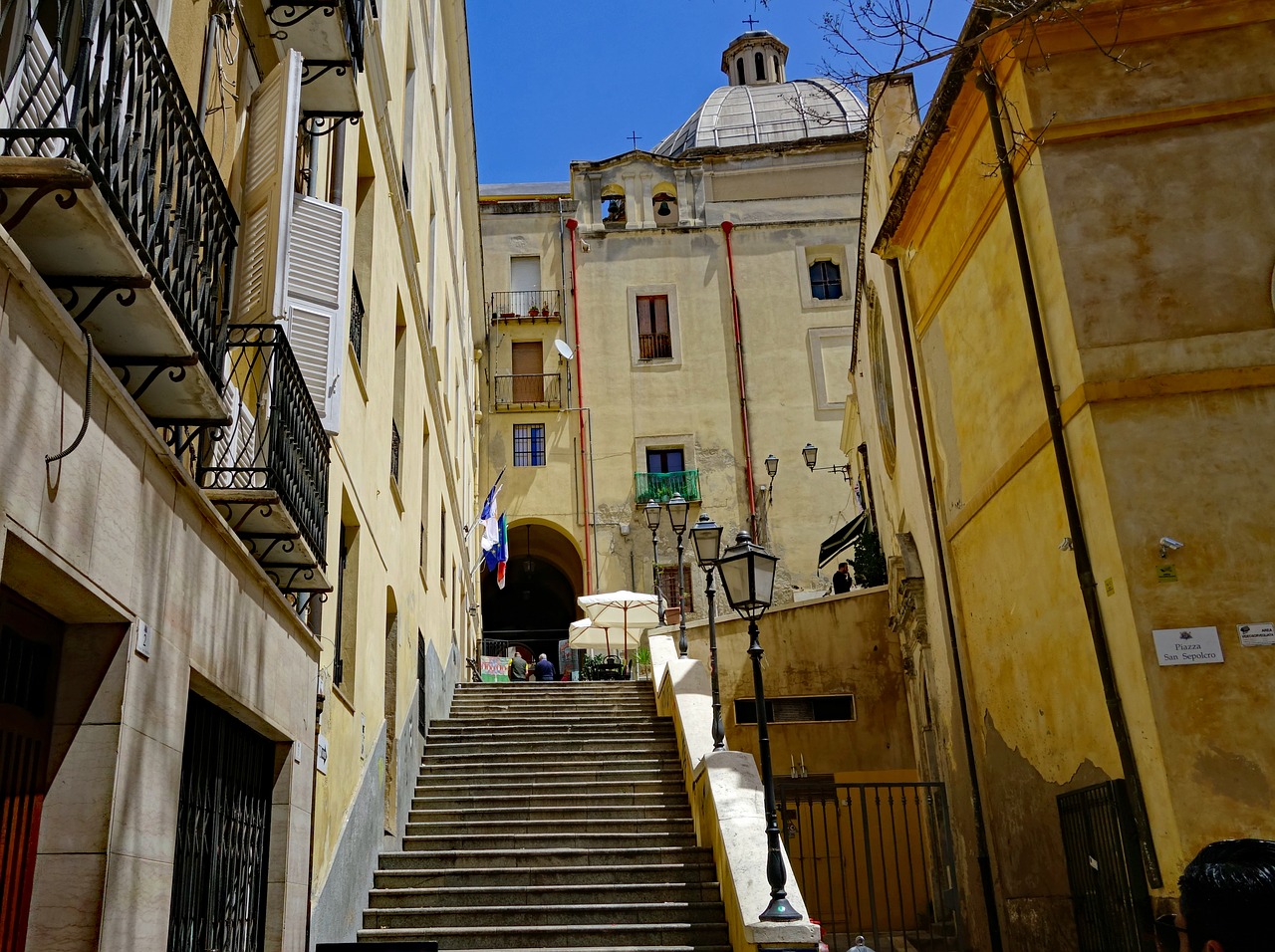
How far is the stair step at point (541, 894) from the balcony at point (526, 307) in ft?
73.9

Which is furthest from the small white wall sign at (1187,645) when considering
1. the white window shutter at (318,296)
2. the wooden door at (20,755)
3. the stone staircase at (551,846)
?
the wooden door at (20,755)

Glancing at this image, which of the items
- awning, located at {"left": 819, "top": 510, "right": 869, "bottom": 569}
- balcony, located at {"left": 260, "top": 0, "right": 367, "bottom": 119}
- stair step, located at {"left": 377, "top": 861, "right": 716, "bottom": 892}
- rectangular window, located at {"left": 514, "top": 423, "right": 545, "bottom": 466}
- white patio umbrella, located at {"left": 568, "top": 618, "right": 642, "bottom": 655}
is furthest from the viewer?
rectangular window, located at {"left": 514, "top": 423, "right": 545, "bottom": 466}

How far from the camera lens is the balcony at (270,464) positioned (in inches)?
237

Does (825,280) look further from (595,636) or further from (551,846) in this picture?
(551,846)

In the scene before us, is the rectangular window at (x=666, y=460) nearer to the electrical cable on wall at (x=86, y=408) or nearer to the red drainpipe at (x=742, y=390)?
the red drainpipe at (x=742, y=390)

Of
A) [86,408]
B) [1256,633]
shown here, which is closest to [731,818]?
[1256,633]

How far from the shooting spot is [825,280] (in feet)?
105

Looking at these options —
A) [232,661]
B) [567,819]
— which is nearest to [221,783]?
[232,661]

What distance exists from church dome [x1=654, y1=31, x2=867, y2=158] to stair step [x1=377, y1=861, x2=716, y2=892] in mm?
27440

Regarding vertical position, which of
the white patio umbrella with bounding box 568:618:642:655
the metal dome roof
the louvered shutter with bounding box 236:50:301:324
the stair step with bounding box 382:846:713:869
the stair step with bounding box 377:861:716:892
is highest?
the metal dome roof

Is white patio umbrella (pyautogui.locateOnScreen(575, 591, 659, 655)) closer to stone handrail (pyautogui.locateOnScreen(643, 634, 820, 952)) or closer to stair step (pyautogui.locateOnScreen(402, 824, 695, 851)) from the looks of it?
stone handrail (pyautogui.locateOnScreen(643, 634, 820, 952))

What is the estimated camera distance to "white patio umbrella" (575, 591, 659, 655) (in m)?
22.9

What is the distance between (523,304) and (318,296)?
2427 centimetres

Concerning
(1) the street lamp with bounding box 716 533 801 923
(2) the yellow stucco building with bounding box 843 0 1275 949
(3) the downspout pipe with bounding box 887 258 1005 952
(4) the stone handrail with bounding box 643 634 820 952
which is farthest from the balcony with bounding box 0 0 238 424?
(3) the downspout pipe with bounding box 887 258 1005 952
